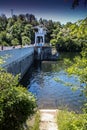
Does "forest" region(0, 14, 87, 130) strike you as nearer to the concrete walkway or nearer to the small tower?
the concrete walkway

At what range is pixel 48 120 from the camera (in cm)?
1756

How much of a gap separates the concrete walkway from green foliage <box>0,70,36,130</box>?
451 centimetres

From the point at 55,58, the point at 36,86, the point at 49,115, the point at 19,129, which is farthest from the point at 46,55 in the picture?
the point at 19,129

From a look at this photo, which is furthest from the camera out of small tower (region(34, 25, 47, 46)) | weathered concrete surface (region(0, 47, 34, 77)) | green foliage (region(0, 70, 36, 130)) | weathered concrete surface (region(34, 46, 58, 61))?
small tower (region(34, 25, 47, 46))

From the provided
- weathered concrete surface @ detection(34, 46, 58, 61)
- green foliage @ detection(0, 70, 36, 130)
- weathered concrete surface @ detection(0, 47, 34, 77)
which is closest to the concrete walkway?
weathered concrete surface @ detection(0, 47, 34, 77)

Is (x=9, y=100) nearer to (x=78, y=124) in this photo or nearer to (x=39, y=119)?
(x=78, y=124)

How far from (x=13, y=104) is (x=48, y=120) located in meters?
7.27

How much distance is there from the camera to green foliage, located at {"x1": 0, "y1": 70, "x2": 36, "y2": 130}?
10.4 meters

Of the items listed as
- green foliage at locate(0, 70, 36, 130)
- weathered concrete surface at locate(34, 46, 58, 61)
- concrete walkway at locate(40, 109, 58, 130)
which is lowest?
weathered concrete surface at locate(34, 46, 58, 61)

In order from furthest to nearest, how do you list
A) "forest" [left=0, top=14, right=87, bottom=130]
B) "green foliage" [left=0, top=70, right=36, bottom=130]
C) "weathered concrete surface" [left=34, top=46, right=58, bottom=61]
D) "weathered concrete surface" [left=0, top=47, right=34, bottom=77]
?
"weathered concrete surface" [left=34, top=46, right=58, bottom=61], "weathered concrete surface" [left=0, top=47, right=34, bottom=77], "green foliage" [left=0, top=70, right=36, bottom=130], "forest" [left=0, top=14, right=87, bottom=130]

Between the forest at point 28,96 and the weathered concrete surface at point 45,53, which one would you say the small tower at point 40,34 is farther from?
the forest at point 28,96

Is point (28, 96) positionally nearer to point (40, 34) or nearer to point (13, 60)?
point (13, 60)

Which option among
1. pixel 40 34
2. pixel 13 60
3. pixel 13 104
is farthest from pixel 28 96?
pixel 40 34

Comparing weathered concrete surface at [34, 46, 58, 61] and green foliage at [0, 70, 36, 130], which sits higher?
green foliage at [0, 70, 36, 130]
